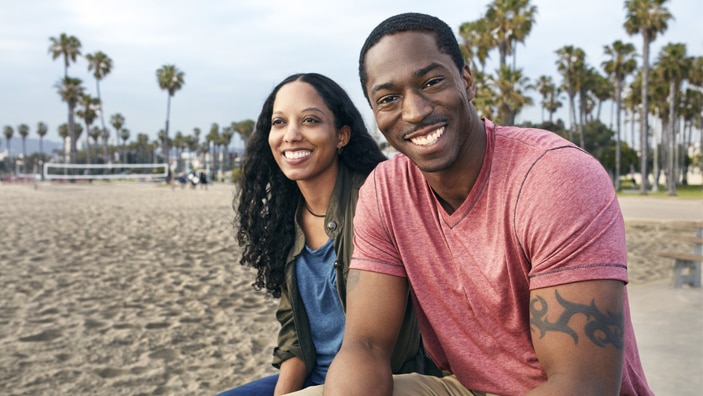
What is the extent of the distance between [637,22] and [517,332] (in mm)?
45921

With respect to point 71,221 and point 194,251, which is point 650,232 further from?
point 71,221

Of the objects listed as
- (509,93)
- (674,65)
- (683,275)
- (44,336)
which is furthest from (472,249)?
(674,65)

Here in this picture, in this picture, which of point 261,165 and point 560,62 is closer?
point 261,165

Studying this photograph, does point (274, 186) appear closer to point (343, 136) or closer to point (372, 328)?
point (343, 136)

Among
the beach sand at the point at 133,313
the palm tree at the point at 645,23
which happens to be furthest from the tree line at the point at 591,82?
the beach sand at the point at 133,313

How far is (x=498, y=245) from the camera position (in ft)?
5.67

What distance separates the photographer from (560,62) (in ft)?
176

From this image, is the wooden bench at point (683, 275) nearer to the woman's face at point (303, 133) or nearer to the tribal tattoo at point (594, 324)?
the woman's face at point (303, 133)

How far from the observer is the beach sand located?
4.63 metres

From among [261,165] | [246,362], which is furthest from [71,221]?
[261,165]

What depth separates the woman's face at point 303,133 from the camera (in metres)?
2.67

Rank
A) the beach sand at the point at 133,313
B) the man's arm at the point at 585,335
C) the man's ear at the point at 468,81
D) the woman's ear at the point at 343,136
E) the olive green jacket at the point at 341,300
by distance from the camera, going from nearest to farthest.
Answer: the man's arm at the point at 585,335
the man's ear at the point at 468,81
the olive green jacket at the point at 341,300
the woman's ear at the point at 343,136
the beach sand at the point at 133,313

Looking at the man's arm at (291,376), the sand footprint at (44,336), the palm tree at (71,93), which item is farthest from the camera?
the palm tree at (71,93)

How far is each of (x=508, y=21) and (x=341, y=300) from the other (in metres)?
38.7
